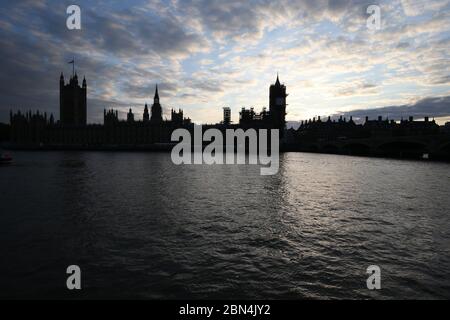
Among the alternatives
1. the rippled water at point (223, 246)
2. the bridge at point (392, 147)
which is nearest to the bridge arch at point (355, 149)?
the bridge at point (392, 147)

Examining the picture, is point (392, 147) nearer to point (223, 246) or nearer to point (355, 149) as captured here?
point (355, 149)

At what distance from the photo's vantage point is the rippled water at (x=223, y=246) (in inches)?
391

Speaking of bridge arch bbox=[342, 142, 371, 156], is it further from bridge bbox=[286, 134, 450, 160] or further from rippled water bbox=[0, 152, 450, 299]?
rippled water bbox=[0, 152, 450, 299]

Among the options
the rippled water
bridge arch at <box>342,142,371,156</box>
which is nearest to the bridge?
bridge arch at <box>342,142,371,156</box>

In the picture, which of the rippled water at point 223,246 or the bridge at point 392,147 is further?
the bridge at point 392,147

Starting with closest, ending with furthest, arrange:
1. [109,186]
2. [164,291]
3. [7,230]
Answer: [164,291] < [7,230] < [109,186]

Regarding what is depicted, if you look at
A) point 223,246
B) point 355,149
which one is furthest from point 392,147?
point 223,246

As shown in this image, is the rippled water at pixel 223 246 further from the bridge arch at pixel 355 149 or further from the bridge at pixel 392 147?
the bridge arch at pixel 355 149

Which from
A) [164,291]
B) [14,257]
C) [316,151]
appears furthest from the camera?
[316,151]

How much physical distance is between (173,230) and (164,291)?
21.8 feet
